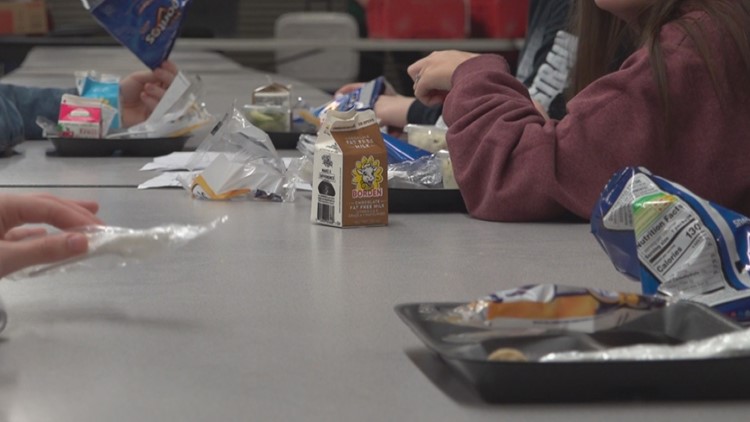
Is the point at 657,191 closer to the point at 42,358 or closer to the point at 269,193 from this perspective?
the point at 42,358

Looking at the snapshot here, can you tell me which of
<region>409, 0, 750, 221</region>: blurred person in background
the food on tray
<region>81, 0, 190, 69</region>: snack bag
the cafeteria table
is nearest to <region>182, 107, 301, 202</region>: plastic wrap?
the cafeteria table

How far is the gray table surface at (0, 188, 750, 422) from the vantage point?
2.65ft

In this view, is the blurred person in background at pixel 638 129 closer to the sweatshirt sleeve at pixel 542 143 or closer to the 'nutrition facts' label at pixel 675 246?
the sweatshirt sleeve at pixel 542 143

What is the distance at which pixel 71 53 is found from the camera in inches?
193

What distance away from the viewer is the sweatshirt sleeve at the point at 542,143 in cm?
150

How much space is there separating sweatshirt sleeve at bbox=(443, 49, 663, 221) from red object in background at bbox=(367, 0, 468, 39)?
417 centimetres

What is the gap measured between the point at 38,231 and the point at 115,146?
1.27 m

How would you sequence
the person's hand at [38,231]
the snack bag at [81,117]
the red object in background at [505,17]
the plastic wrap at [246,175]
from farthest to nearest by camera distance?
the red object in background at [505,17]
the snack bag at [81,117]
the plastic wrap at [246,175]
the person's hand at [38,231]

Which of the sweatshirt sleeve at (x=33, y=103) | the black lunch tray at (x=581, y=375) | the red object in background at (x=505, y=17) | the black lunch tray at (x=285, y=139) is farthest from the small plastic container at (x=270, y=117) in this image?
the red object in background at (x=505, y=17)

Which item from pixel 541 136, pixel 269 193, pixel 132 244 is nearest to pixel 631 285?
pixel 541 136

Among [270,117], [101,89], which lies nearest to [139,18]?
[101,89]

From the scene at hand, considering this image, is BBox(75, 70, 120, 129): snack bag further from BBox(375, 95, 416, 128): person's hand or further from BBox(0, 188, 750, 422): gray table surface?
BBox(0, 188, 750, 422): gray table surface

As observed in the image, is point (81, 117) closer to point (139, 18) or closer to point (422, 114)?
point (139, 18)

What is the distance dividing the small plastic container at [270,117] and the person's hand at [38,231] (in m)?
1.30
